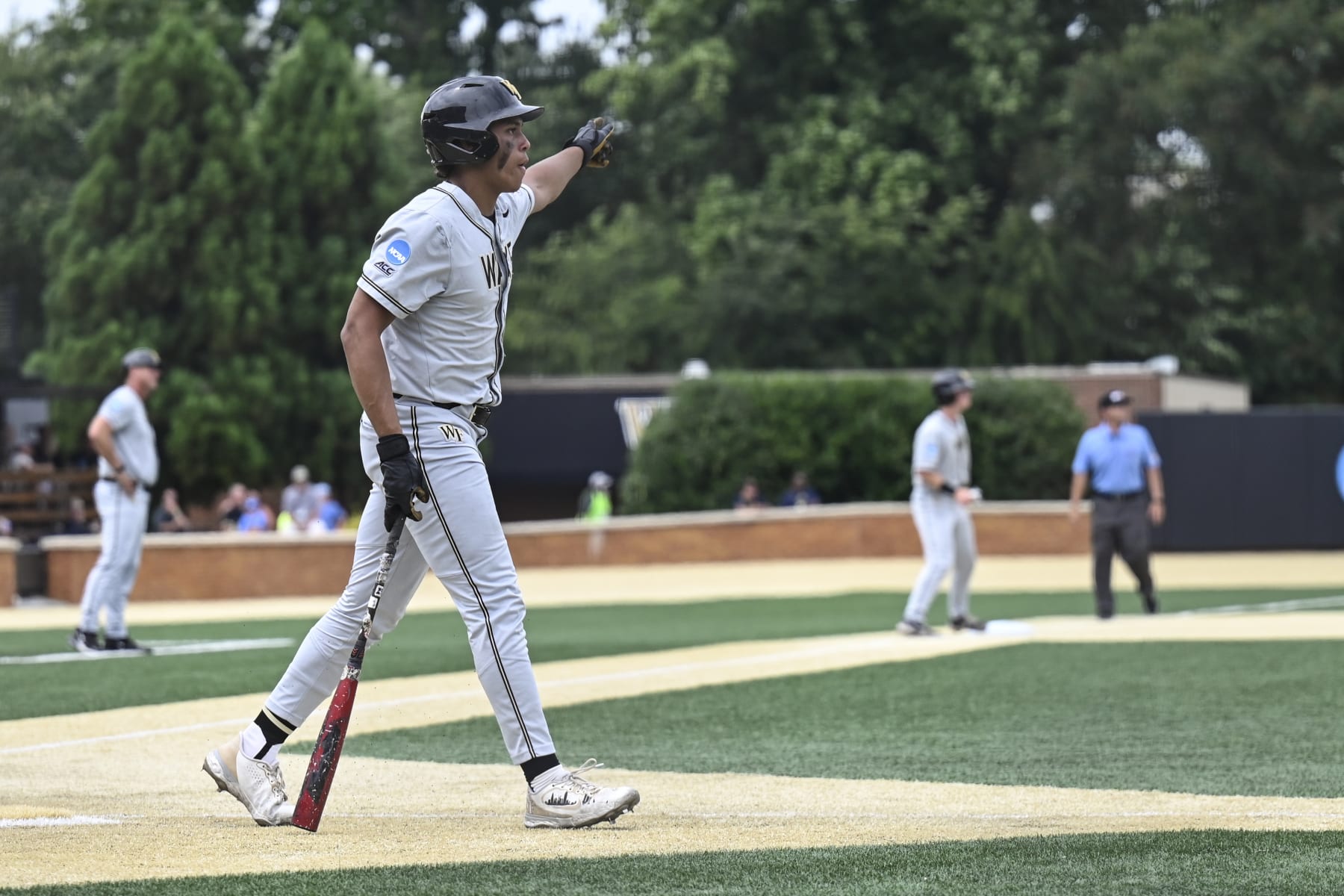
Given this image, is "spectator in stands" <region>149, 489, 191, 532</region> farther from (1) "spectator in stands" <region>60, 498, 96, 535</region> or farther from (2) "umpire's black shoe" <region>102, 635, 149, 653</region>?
(2) "umpire's black shoe" <region>102, 635, 149, 653</region>

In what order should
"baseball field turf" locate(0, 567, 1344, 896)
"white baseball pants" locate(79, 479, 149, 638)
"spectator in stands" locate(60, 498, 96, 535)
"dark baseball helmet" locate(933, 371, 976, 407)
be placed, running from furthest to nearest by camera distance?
→ 1. "spectator in stands" locate(60, 498, 96, 535)
2. "dark baseball helmet" locate(933, 371, 976, 407)
3. "white baseball pants" locate(79, 479, 149, 638)
4. "baseball field turf" locate(0, 567, 1344, 896)

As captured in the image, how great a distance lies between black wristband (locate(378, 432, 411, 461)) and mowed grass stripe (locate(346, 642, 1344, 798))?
2182 mm

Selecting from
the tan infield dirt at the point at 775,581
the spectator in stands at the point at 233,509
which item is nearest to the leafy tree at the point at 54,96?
the spectator in stands at the point at 233,509

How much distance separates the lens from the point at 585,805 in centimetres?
564

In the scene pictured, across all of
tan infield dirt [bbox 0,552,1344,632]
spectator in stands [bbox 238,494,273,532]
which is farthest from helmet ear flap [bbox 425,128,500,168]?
spectator in stands [bbox 238,494,273,532]

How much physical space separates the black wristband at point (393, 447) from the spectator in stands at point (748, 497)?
22.9 metres

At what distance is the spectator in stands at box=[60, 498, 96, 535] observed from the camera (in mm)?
27094

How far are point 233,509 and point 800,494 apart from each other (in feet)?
28.6

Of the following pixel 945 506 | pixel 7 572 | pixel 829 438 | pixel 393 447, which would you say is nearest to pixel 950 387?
pixel 945 506

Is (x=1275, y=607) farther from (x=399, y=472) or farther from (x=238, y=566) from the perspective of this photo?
(x=399, y=472)

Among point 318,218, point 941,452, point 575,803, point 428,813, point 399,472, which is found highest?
point 318,218

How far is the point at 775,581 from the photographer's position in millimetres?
24547

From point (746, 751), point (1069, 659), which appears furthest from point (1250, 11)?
point (746, 751)

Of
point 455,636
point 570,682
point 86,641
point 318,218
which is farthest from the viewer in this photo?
point 318,218
